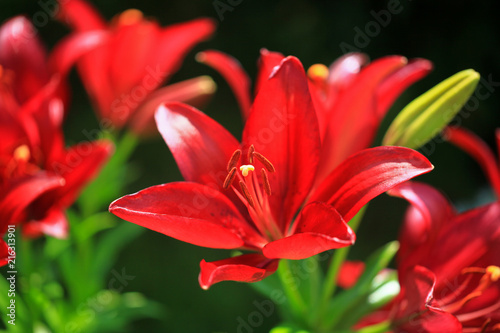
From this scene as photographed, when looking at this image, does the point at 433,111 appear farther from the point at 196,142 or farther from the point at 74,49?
the point at 74,49

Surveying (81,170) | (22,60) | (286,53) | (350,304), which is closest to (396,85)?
(350,304)

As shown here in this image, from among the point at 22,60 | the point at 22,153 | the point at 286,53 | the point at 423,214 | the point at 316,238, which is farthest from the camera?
the point at 286,53

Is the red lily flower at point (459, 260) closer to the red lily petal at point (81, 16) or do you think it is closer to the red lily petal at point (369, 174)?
the red lily petal at point (369, 174)

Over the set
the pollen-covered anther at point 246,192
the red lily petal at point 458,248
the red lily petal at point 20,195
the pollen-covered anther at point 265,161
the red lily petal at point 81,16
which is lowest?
the red lily petal at point 458,248

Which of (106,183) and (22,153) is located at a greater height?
(22,153)

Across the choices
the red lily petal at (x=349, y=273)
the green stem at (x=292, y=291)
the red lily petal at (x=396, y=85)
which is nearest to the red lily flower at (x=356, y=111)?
the red lily petal at (x=396, y=85)

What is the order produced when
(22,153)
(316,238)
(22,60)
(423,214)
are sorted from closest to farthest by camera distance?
1. (316,238)
2. (423,214)
3. (22,153)
4. (22,60)
